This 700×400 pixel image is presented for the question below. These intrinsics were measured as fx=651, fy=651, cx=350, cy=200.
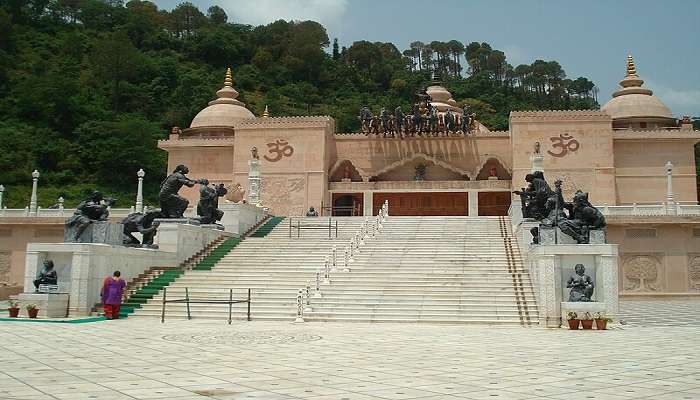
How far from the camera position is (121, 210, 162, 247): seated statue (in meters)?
18.6

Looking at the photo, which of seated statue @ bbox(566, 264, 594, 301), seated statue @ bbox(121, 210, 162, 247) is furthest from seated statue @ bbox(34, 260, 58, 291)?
seated statue @ bbox(566, 264, 594, 301)

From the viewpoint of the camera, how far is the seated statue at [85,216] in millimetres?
16688

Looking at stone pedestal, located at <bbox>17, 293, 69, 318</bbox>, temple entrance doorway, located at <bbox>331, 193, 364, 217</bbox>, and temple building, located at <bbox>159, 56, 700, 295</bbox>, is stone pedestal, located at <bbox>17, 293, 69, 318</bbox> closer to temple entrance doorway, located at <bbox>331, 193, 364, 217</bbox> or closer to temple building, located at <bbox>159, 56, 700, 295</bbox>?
temple building, located at <bbox>159, 56, 700, 295</bbox>

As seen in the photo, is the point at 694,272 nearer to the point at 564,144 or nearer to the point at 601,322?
the point at 564,144

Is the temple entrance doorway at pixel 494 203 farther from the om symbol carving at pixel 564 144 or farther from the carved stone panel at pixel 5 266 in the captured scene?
the carved stone panel at pixel 5 266

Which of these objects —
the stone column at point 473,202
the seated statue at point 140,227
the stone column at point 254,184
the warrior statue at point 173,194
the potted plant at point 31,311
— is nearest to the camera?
the potted plant at point 31,311

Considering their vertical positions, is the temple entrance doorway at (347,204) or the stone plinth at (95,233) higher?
the temple entrance doorway at (347,204)

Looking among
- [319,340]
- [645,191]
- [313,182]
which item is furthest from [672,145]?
[319,340]

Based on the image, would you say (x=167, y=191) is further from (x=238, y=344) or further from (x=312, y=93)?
(x=312, y=93)

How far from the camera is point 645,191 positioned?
35.5 metres

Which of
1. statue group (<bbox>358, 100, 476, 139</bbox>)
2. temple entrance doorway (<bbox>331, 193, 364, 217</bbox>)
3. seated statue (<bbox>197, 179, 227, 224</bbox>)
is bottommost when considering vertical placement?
seated statue (<bbox>197, 179, 227, 224</bbox>)

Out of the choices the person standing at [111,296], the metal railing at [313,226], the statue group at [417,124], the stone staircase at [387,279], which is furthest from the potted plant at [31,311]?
the statue group at [417,124]

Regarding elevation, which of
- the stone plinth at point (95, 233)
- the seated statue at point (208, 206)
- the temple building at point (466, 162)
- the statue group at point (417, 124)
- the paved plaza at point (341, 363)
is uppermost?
the statue group at point (417, 124)

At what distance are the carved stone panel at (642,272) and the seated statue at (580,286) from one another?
42.2 ft
